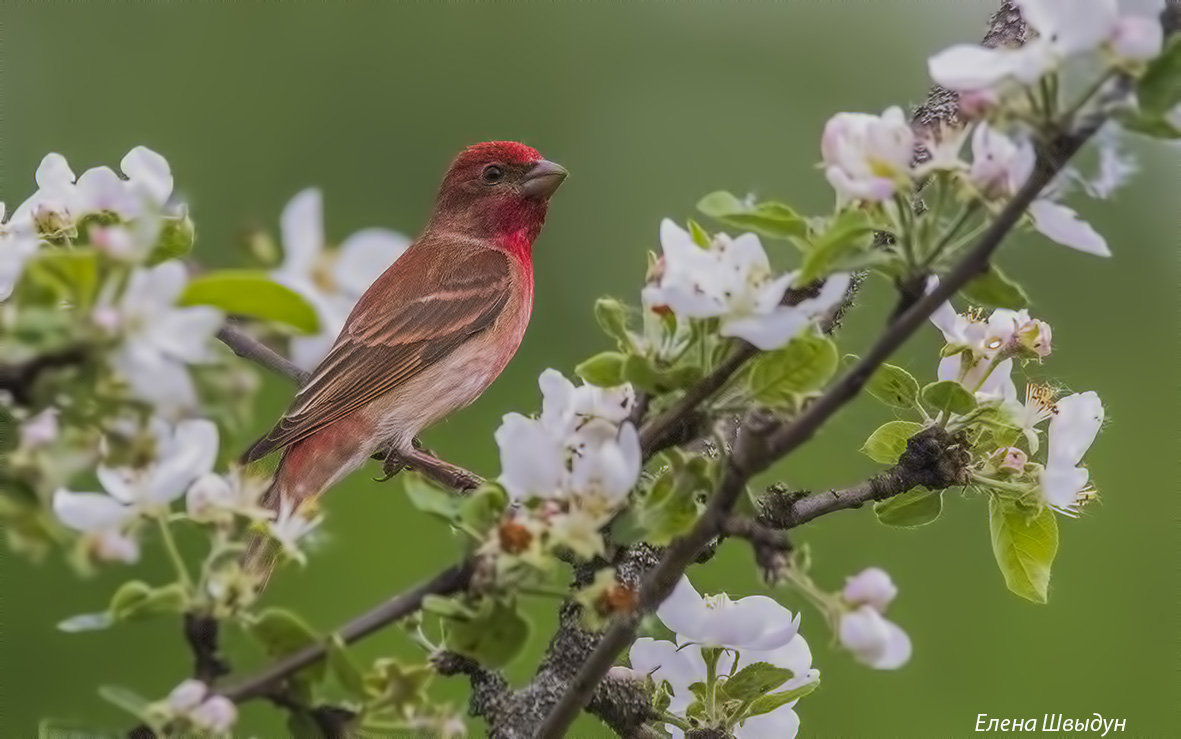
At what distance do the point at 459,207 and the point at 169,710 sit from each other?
187 inches

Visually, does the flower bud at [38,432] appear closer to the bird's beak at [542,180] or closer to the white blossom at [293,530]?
the white blossom at [293,530]

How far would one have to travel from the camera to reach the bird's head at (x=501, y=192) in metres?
6.13

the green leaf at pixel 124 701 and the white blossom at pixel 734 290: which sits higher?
the white blossom at pixel 734 290

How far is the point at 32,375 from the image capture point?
1500 millimetres

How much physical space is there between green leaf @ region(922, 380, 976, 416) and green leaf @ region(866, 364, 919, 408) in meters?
0.05

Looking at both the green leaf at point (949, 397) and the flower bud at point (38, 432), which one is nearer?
the flower bud at point (38, 432)

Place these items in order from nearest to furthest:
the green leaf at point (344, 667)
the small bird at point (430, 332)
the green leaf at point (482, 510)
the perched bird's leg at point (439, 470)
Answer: the green leaf at point (344, 667), the green leaf at point (482, 510), the perched bird's leg at point (439, 470), the small bird at point (430, 332)

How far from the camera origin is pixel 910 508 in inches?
103

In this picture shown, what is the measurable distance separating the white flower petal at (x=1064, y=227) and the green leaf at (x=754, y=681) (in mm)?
864

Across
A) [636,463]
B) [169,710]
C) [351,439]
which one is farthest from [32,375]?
[351,439]

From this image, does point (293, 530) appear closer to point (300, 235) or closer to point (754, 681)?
point (300, 235)

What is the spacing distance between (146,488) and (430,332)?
3.82 meters

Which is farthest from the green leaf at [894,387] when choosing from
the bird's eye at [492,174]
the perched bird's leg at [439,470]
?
the bird's eye at [492,174]

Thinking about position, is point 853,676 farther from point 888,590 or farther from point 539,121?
Result: point 539,121
